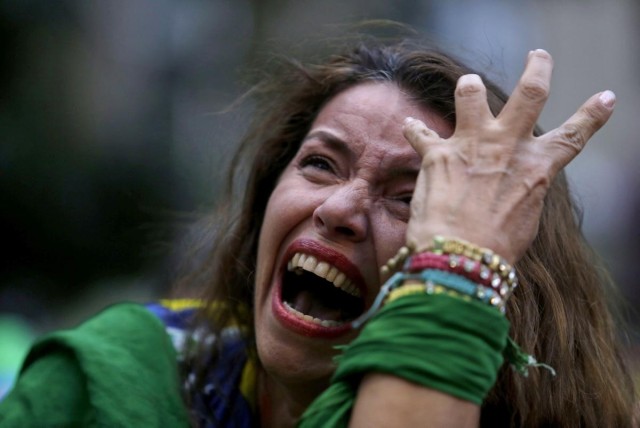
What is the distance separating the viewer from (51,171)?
6.44 meters

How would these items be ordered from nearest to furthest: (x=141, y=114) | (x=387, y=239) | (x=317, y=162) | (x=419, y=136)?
(x=419, y=136)
(x=387, y=239)
(x=317, y=162)
(x=141, y=114)

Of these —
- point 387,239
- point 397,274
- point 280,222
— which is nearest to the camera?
point 397,274

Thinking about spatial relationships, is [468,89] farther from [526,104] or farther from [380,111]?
[380,111]

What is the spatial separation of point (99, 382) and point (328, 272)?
57 cm

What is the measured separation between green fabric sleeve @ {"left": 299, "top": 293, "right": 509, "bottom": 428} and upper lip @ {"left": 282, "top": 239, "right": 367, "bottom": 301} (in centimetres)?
46

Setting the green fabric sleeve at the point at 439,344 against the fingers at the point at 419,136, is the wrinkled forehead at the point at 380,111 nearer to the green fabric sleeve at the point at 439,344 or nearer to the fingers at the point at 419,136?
the fingers at the point at 419,136

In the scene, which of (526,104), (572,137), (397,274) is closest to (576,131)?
(572,137)

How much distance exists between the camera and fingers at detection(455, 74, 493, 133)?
Result: 5.60 ft

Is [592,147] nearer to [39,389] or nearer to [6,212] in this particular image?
[6,212]

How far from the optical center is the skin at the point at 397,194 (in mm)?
1623

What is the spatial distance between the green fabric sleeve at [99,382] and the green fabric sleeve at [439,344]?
611 millimetres

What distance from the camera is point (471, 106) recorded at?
171cm

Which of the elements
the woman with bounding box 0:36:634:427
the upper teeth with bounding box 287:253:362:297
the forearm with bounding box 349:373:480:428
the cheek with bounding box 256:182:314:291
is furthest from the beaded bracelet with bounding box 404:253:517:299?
the cheek with bounding box 256:182:314:291

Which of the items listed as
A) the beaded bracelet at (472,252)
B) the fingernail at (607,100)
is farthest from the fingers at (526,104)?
the beaded bracelet at (472,252)
